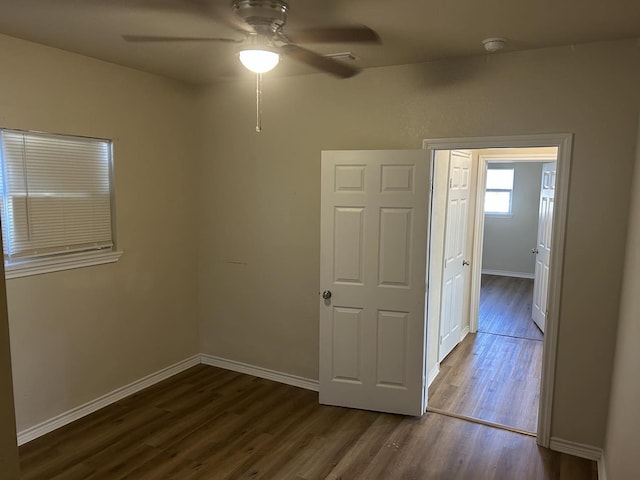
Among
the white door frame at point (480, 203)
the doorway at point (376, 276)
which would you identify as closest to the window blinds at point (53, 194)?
the doorway at point (376, 276)

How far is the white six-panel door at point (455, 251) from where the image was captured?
4.37 m

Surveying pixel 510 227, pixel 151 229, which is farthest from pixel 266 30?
pixel 510 227

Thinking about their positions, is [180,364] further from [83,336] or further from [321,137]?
[321,137]

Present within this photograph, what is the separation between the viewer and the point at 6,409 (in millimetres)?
1082

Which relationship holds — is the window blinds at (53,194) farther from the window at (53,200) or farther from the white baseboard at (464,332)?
the white baseboard at (464,332)

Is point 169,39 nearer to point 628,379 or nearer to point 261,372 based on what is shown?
point 261,372

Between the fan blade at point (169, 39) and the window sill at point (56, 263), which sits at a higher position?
the fan blade at point (169, 39)

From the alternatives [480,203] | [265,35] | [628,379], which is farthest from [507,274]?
[265,35]

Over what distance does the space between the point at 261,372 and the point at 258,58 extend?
291cm

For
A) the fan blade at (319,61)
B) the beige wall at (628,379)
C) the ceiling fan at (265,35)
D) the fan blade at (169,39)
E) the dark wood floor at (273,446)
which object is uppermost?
the fan blade at (319,61)

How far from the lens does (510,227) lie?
9078 millimetres

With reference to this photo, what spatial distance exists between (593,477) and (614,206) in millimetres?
1662

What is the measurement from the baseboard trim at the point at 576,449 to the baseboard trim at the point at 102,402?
315 centimetres

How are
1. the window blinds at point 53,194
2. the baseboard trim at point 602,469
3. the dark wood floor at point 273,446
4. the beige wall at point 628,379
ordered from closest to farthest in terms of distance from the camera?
the beige wall at point 628,379
the baseboard trim at point 602,469
the dark wood floor at point 273,446
the window blinds at point 53,194
